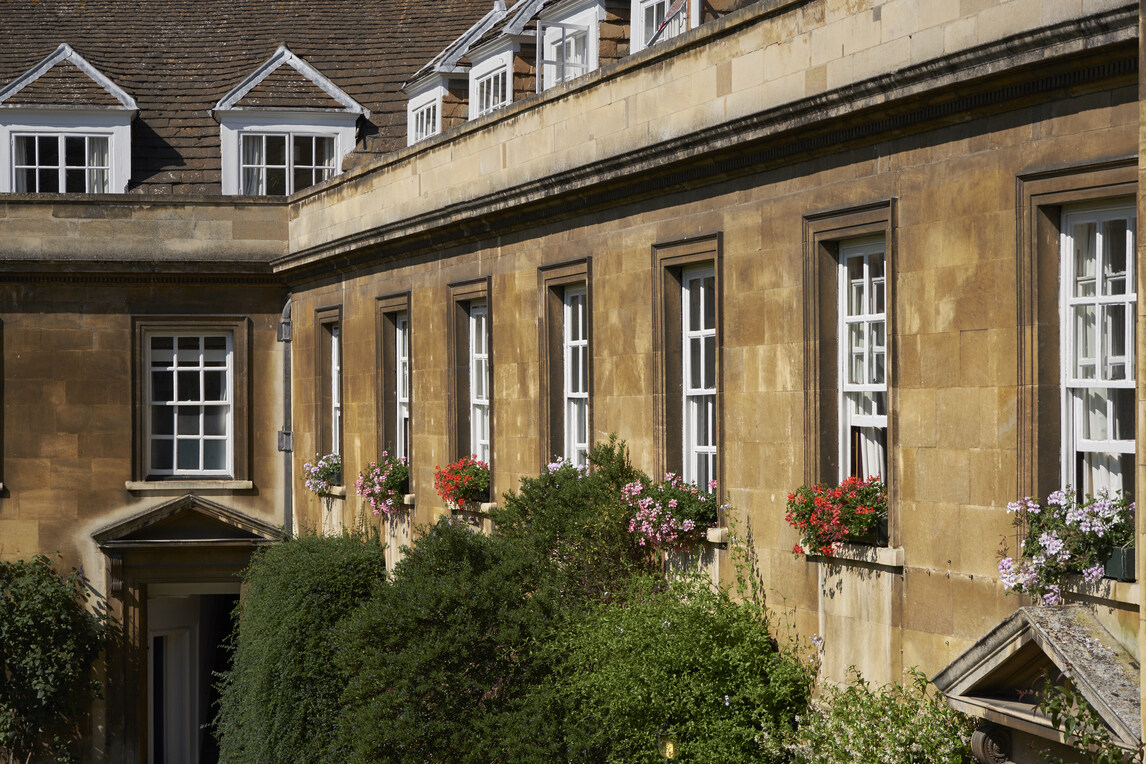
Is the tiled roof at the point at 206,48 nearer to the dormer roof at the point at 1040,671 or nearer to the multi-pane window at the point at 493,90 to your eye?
the multi-pane window at the point at 493,90

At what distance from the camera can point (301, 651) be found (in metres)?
16.2

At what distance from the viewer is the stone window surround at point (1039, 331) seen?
8.23 metres

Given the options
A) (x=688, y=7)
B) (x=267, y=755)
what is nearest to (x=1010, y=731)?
(x=688, y=7)

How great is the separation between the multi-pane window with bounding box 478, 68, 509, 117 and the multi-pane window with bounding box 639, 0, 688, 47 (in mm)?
3164

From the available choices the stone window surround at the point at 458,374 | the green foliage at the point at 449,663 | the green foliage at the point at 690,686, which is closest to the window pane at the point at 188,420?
the stone window surround at the point at 458,374

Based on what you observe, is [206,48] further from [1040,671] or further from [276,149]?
[1040,671]

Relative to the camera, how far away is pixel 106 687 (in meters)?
21.7

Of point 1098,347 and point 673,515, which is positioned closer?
point 1098,347

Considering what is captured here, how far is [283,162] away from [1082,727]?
59.8 ft

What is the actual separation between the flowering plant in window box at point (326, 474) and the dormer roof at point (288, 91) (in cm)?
613

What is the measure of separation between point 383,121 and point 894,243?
50.7 feet

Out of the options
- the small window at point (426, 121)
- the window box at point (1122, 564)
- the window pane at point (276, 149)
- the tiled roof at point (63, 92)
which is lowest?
the window box at point (1122, 564)

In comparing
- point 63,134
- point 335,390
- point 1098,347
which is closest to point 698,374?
point 1098,347

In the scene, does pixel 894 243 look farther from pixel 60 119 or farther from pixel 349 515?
pixel 60 119
